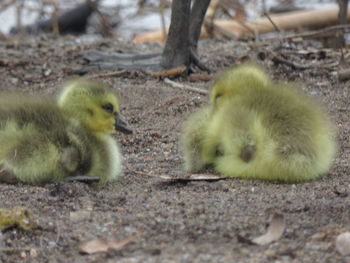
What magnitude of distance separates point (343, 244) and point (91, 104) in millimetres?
1733

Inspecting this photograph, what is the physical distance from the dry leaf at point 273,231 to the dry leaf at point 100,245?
0.48 metres

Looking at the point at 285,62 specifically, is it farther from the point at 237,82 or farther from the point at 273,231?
the point at 273,231

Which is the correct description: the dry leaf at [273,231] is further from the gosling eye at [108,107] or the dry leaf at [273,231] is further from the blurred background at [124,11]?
the blurred background at [124,11]

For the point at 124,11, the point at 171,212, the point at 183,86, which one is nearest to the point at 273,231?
the point at 171,212

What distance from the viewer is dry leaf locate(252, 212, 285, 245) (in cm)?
277

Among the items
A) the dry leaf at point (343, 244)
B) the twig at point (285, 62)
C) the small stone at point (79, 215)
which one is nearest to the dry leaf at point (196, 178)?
the small stone at point (79, 215)

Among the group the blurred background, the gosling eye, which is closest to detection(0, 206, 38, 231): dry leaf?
the gosling eye

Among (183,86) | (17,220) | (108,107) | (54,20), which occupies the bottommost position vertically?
(54,20)

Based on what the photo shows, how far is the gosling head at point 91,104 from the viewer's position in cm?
392

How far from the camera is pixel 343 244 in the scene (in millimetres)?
2623

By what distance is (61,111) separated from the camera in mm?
3875

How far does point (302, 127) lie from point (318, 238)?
1082 millimetres

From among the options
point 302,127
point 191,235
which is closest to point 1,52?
point 302,127

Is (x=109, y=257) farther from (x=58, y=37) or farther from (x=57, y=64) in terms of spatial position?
(x=58, y=37)
